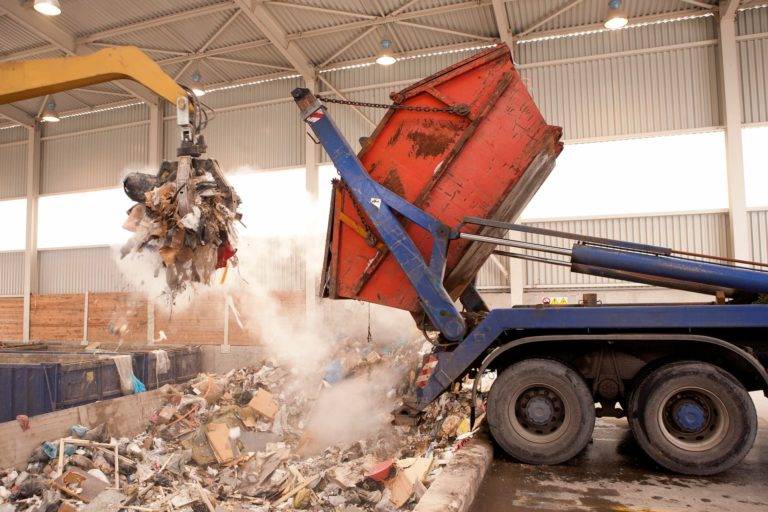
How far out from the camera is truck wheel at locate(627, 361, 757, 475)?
379 centimetres

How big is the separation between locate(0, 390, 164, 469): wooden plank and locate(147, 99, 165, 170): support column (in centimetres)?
847

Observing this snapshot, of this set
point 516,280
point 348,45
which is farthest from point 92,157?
point 516,280

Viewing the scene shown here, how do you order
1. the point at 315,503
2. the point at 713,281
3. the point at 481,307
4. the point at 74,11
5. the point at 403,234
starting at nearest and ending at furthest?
the point at 713,281 < the point at 403,234 < the point at 315,503 < the point at 481,307 < the point at 74,11

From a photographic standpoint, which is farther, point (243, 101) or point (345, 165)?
point (243, 101)

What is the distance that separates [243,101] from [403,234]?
11055 millimetres

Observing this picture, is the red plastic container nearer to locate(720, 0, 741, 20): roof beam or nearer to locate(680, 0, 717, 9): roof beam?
locate(680, 0, 717, 9): roof beam

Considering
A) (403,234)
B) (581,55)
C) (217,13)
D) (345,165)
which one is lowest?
(403,234)

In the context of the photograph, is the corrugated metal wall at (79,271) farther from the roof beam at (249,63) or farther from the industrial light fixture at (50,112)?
the roof beam at (249,63)

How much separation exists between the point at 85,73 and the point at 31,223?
503 inches

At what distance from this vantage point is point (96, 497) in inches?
201

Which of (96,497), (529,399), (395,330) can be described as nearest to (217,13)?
(395,330)

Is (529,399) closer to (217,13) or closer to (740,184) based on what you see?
(740,184)


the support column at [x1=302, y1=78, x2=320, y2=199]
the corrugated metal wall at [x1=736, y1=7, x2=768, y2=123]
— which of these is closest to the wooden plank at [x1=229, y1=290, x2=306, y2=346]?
the support column at [x1=302, y1=78, x2=320, y2=199]

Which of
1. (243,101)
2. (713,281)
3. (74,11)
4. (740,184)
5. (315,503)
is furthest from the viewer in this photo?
(243,101)
